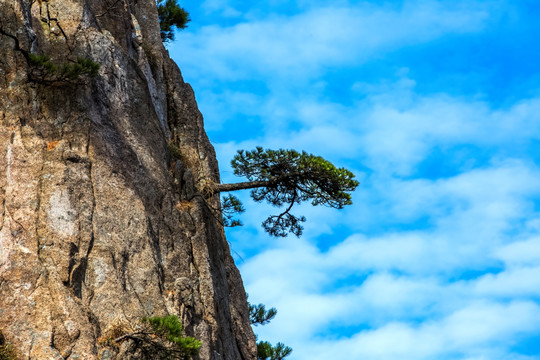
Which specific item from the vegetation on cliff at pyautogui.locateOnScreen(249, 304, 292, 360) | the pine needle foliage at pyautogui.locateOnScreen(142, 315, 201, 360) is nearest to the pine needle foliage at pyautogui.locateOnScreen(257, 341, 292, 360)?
the vegetation on cliff at pyautogui.locateOnScreen(249, 304, 292, 360)

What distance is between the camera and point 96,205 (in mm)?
16469

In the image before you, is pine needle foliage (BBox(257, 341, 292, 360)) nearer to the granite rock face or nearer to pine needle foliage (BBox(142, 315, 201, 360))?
the granite rock face

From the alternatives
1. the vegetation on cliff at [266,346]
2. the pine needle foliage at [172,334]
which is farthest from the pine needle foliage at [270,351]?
the pine needle foliage at [172,334]

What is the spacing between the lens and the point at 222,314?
743 inches

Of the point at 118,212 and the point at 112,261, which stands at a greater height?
the point at 118,212

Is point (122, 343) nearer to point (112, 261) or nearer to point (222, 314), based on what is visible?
point (112, 261)

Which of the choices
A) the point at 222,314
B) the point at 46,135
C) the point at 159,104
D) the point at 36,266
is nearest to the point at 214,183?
the point at 159,104

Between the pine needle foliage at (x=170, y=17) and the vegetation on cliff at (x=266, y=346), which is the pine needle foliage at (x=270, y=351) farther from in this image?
the pine needle foliage at (x=170, y=17)

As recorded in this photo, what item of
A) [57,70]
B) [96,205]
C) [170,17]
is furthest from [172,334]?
[170,17]

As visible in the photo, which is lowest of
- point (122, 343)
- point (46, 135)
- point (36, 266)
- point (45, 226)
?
point (122, 343)

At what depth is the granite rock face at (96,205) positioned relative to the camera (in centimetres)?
1462

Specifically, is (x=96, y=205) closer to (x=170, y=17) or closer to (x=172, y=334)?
(x=172, y=334)

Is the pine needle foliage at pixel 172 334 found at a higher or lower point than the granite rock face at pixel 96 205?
lower

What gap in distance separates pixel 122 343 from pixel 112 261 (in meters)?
1.94
